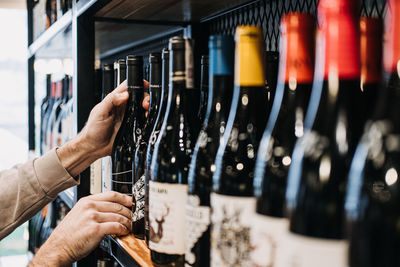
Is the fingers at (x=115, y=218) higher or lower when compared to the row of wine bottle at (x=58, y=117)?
lower

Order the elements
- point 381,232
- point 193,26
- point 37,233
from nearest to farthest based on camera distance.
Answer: point 381,232
point 193,26
point 37,233

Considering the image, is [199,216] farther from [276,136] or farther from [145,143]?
[145,143]

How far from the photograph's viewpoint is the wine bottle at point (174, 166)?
0.63 m

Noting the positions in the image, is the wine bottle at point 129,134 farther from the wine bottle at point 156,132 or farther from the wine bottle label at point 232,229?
the wine bottle label at point 232,229

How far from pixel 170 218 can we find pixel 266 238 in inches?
8.6

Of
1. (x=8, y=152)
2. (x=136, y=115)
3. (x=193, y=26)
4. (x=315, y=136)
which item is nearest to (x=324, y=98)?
(x=315, y=136)

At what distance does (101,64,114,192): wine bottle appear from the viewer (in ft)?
3.48

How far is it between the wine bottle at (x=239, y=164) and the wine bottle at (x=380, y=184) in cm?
14

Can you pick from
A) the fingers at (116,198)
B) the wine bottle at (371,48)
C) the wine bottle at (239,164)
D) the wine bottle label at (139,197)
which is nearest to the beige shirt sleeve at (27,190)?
the fingers at (116,198)

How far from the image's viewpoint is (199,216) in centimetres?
58

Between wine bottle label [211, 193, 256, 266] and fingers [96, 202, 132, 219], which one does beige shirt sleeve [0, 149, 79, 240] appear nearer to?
fingers [96, 202, 132, 219]

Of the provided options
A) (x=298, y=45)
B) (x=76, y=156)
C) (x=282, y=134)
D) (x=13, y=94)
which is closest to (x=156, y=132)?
(x=282, y=134)

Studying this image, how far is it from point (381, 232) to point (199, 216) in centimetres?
27

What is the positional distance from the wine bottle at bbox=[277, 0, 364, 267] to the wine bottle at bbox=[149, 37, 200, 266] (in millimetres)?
229
